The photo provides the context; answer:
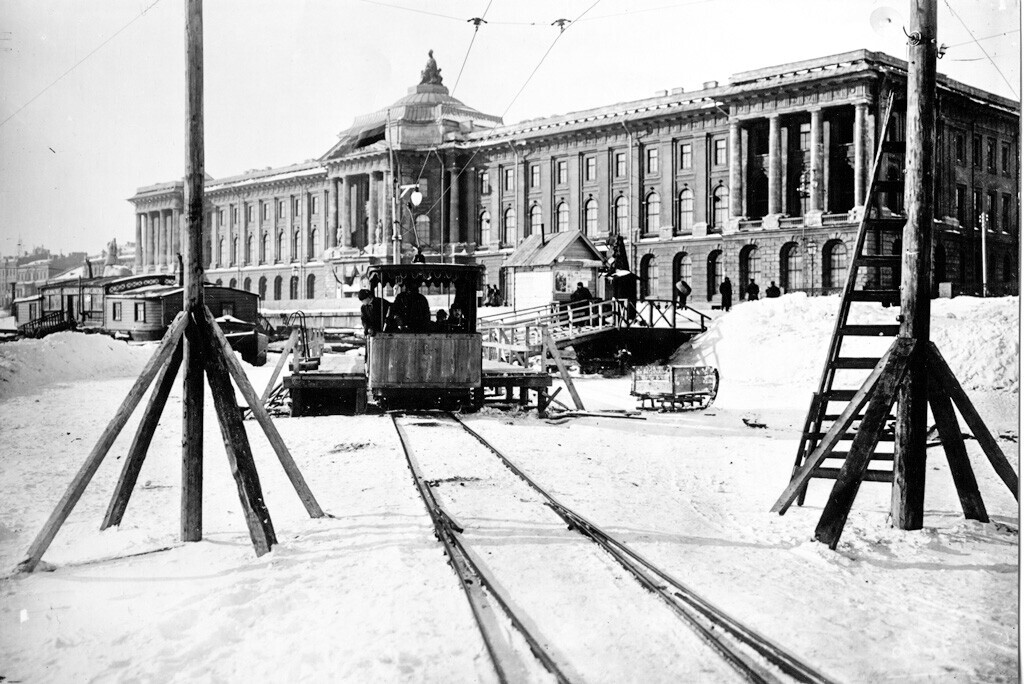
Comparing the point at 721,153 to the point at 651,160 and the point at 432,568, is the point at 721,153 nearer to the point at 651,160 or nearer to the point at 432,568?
the point at 651,160

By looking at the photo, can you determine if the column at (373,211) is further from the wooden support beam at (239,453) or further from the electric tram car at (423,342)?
the wooden support beam at (239,453)

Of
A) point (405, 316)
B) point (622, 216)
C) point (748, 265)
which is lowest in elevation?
point (405, 316)

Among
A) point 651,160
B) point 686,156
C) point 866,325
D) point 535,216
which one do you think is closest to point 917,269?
point 866,325

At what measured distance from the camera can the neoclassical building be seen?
274 inches

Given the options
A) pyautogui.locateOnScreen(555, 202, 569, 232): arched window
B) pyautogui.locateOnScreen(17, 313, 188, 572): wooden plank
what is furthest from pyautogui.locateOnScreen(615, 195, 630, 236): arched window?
pyautogui.locateOnScreen(17, 313, 188, 572): wooden plank

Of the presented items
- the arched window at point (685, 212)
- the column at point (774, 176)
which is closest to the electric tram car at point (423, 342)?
the column at point (774, 176)

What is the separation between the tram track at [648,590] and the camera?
11.8 ft

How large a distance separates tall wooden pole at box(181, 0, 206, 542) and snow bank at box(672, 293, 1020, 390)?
17.0 feet

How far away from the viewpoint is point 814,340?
44.8ft

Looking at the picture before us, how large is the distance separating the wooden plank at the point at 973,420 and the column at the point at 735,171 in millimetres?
32532

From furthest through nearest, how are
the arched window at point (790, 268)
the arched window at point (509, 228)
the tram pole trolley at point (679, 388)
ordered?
1. the arched window at point (509, 228)
2. the arched window at point (790, 268)
3. the tram pole trolley at point (679, 388)

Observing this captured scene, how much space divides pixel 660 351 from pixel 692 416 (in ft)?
27.5

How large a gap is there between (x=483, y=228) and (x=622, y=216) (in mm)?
8345

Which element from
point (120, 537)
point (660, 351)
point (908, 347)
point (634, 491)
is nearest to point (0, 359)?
point (120, 537)
